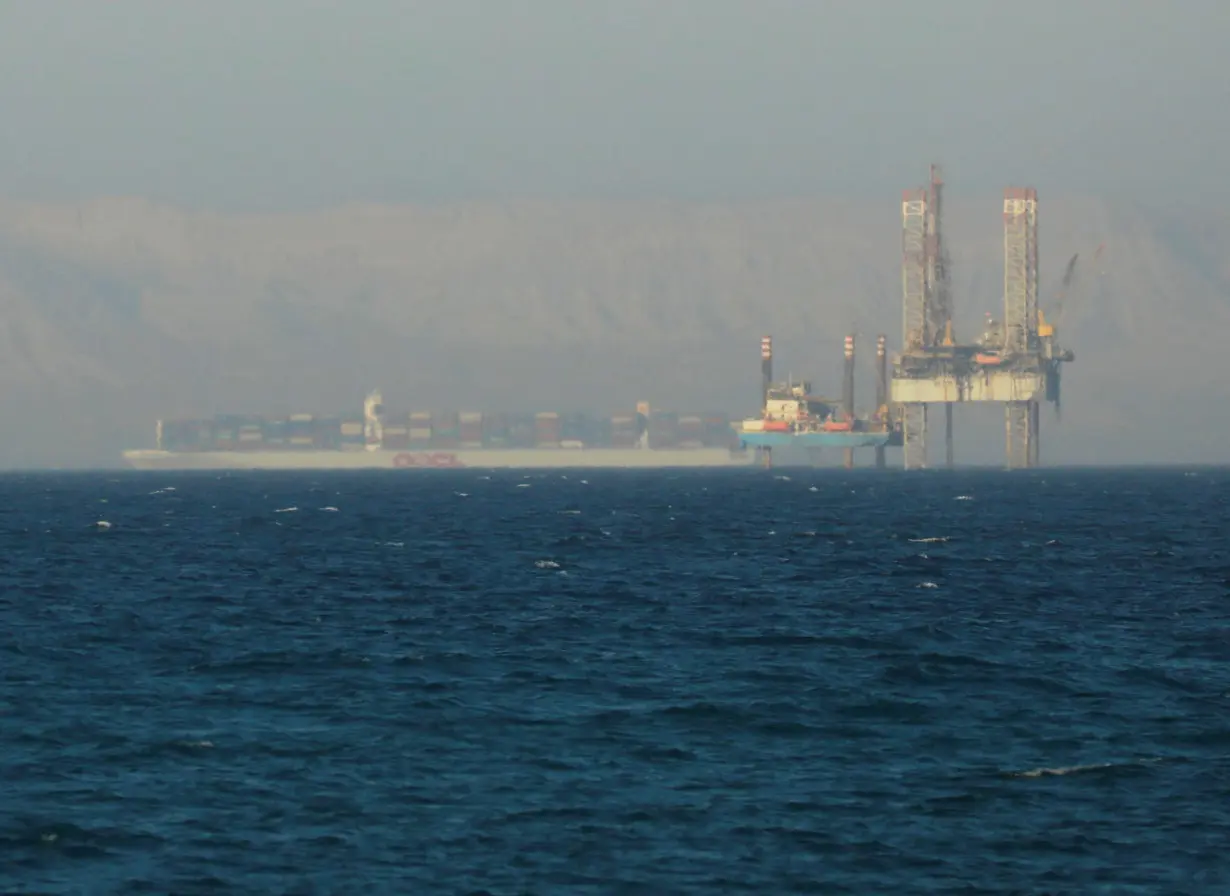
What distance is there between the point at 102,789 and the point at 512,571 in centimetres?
4203

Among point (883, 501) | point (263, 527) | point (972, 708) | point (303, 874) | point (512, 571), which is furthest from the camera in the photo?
point (883, 501)

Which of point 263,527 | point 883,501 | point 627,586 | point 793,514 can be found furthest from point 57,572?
point 883,501

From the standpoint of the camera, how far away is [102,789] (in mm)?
28750

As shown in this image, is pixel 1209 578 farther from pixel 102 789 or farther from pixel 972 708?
pixel 102 789

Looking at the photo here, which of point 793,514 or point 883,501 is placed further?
point 883,501

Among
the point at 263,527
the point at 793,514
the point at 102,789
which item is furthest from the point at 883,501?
the point at 102,789

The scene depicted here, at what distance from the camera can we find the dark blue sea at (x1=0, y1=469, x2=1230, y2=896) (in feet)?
80.6

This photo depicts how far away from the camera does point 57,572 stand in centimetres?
7150

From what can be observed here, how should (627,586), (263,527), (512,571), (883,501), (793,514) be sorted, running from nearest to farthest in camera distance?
(627,586), (512,571), (263,527), (793,514), (883,501)

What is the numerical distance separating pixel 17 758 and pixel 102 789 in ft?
10.6

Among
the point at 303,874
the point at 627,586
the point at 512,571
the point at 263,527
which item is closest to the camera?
the point at 303,874

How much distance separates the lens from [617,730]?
33.5 meters

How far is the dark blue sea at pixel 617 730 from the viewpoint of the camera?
24.6 meters

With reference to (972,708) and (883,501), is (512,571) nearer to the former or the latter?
(972,708)
